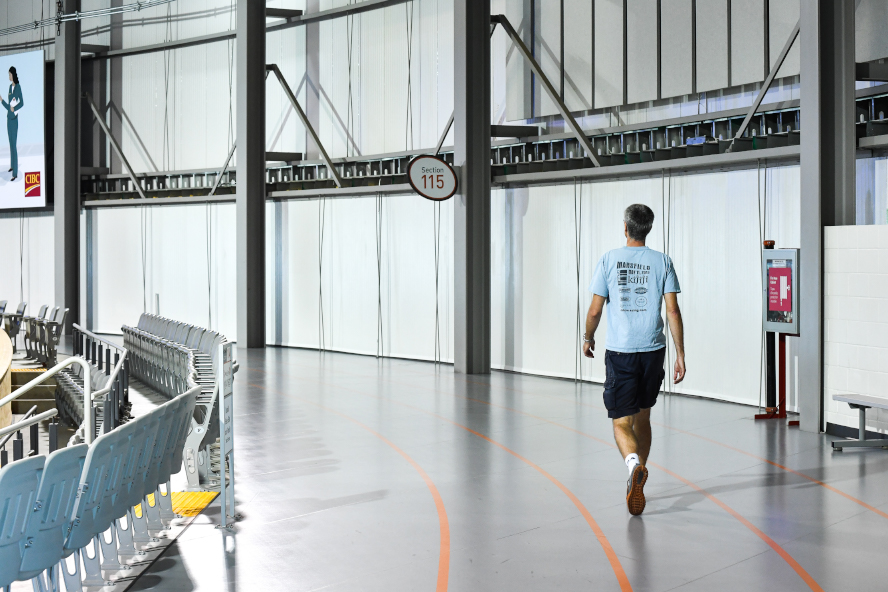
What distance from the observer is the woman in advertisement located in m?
22.6

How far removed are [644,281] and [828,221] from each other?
3839 mm

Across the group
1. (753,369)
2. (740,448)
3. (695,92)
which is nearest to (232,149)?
(695,92)

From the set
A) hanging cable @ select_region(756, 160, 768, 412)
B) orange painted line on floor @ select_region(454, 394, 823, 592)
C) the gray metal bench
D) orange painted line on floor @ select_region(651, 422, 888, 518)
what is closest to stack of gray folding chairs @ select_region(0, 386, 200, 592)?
orange painted line on floor @ select_region(454, 394, 823, 592)

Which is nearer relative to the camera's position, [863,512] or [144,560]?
[144,560]

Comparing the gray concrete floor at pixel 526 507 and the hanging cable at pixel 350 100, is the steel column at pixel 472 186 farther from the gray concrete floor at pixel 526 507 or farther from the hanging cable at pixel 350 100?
the hanging cable at pixel 350 100

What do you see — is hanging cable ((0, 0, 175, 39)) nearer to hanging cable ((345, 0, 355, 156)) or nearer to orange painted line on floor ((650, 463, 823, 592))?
hanging cable ((345, 0, 355, 156))

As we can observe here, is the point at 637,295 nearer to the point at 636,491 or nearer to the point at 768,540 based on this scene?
the point at 636,491

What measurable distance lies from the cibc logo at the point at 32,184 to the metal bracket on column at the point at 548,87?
45.1 ft

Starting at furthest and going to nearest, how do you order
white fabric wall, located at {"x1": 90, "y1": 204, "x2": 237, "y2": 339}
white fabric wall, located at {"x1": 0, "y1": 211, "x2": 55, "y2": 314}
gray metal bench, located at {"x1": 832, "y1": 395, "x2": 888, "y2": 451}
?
white fabric wall, located at {"x1": 0, "y1": 211, "x2": 55, "y2": 314}, white fabric wall, located at {"x1": 90, "y1": 204, "x2": 237, "y2": 339}, gray metal bench, located at {"x1": 832, "y1": 395, "x2": 888, "y2": 451}

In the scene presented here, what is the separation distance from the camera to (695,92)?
11820 millimetres

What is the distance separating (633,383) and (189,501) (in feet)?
10.7

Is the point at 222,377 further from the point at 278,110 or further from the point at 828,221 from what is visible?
the point at 278,110

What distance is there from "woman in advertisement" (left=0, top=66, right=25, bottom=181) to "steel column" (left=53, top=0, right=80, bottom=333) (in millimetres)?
1642

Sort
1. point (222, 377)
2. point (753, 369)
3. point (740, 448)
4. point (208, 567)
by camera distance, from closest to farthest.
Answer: point (208, 567) < point (222, 377) < point (740, 448) < point (753, 369)
